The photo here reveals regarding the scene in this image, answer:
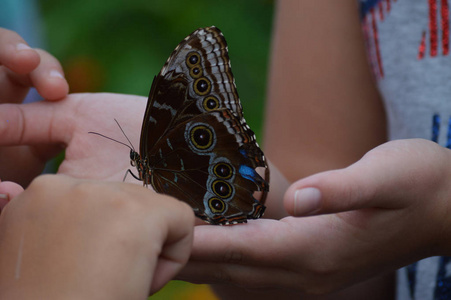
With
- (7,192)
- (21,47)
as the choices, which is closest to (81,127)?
(21,47)

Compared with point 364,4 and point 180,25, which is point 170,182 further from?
point 180,25

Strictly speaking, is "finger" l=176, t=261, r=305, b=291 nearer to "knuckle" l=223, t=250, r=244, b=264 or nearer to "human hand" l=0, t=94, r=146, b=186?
"knuckle" l=223, t=250, r=244, b=264

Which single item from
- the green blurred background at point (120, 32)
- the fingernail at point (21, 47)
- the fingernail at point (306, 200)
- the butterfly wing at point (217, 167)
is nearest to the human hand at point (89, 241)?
the fingernail at point (306, 200)

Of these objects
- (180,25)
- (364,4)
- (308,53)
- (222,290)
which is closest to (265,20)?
(180,25)

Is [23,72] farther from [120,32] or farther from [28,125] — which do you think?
[120,32]

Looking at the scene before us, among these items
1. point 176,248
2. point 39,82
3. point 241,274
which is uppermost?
point 39,82

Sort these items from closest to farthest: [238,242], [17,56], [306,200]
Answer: [306,200], [238,242], [17,56]

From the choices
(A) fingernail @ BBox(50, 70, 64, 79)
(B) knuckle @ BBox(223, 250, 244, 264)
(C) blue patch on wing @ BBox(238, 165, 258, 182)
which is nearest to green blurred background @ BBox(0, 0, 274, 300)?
(A) fingernail @ BBox(50, 70, 64, 79)
